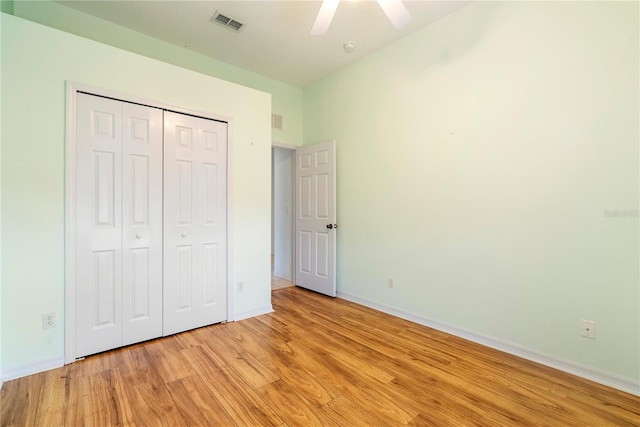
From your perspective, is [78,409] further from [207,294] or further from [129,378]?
[207,294]

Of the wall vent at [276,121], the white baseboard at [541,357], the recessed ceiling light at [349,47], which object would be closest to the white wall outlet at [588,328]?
the white baseboard at [541,357]

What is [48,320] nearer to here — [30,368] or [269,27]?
[30,368]

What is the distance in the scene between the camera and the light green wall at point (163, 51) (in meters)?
2.53

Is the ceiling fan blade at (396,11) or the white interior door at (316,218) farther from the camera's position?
the white interior door at (316,218)

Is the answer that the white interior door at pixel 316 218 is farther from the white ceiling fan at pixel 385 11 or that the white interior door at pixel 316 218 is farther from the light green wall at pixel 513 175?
the white ceiling fan at pixel 385 11

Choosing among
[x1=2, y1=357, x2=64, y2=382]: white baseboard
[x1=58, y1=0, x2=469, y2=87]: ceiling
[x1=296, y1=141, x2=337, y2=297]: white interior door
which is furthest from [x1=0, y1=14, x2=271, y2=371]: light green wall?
[x1=296, y1=141, x2=337, y2=297]: white interior door

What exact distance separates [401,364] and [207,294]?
189cm

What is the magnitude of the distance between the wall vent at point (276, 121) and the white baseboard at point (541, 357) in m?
2.93

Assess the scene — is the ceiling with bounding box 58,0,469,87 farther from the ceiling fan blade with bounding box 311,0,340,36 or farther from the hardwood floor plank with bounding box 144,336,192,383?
the hardwood floor plank with bounding box 144,336,192,383

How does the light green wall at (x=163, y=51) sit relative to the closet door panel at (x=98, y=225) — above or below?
above

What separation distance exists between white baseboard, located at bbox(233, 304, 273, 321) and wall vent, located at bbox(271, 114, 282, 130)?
2.47 m

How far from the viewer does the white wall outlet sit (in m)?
1.96

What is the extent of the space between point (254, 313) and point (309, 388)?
1397mm

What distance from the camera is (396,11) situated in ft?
6.43
